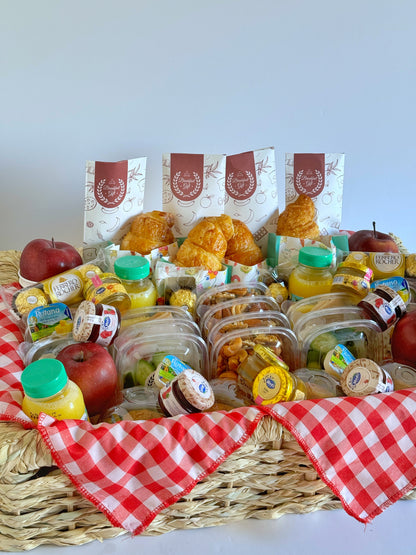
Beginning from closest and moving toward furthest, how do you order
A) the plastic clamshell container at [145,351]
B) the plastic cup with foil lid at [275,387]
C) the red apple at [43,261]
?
the plastic cup with foil lid at [275,387] < the plastic clamshell container at [145,351] < the red apple at [43,261]

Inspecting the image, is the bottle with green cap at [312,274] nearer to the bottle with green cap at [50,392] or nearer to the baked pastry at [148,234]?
the baked pastry at [148,234]

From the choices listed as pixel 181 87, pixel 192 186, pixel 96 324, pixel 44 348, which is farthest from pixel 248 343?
pixel 181 87

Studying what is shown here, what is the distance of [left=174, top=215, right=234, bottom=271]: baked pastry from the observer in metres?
1.28

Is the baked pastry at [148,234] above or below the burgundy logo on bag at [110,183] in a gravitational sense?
below

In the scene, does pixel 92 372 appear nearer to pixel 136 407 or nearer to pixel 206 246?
pixel 136 407

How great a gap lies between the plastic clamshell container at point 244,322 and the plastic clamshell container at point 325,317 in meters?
0.03

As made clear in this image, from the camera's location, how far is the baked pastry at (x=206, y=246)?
4.20 ft

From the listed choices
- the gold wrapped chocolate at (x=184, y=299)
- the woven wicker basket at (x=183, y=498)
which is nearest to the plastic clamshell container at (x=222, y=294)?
the gold wrapped chocolate at (x=184, y=299)

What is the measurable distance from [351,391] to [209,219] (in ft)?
1.87

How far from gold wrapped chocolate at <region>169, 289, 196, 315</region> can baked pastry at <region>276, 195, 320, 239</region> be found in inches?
13.6

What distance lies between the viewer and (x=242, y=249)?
55.1 inches

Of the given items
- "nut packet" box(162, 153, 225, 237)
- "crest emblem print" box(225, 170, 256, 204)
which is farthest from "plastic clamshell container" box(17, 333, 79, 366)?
"crest emblem print" box(225, 170, 256, 204)

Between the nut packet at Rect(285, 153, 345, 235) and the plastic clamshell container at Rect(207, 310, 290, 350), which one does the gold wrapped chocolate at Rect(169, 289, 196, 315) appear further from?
the nut packet at Rect(285, 153, 345, 235)

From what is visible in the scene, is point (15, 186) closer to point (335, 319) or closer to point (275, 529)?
point (335, 319)
